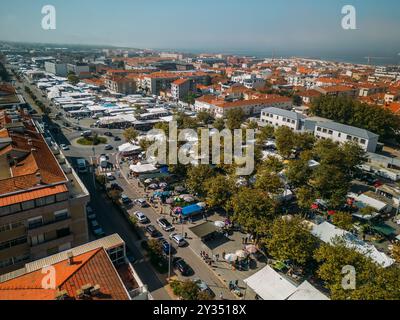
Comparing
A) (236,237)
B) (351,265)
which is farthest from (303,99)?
(351,265)

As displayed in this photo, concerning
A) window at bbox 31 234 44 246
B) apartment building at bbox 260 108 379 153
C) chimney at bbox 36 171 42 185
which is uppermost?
apartment building at bbox 260 108 379 153

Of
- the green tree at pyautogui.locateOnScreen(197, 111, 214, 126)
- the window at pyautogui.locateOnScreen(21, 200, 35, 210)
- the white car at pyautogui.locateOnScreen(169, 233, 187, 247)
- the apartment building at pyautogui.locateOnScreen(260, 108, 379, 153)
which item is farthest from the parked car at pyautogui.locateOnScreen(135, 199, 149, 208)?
the apartment building at pyautogui.locateOnScreen(260, 108, 379, 153)

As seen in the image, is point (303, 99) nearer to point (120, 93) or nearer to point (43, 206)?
point (120, 93)

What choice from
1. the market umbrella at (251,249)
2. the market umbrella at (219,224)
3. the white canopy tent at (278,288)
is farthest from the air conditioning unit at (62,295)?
the market umbrella at (219,224)

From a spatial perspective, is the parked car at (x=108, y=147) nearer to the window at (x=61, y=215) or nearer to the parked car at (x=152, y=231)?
the parked car at (x=152, y=231)

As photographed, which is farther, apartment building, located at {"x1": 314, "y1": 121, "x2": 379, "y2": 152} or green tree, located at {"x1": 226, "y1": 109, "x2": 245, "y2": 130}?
green tree, located at {"x1": 226, "y1": 109, "x2": 245, "y2": 130}

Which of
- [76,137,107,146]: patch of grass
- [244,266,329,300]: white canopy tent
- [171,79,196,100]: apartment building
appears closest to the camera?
[244,266,329,300]: white canopy tent

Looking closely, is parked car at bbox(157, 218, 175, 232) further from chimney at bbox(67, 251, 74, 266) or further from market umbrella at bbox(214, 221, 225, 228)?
chimney at bbox(67, 251, 74, 266)
